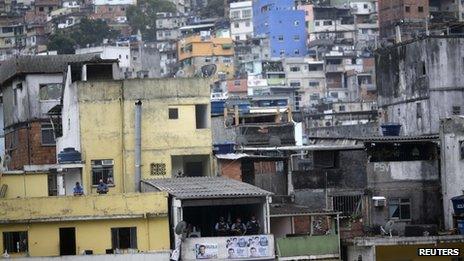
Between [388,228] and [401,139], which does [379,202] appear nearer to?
[388,228]

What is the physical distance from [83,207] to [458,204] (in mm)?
11516

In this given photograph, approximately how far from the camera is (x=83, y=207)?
3812 cm

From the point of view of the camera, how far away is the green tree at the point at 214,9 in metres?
160

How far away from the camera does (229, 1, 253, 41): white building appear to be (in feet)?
470

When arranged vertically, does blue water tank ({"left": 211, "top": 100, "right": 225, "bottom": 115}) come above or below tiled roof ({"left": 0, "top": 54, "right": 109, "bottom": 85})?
below

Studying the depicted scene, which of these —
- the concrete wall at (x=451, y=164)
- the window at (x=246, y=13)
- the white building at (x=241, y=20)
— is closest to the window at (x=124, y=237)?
the concrete wall at (x=451, y=164)

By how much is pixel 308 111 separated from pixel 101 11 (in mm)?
57507

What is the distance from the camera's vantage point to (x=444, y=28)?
59.1 meters

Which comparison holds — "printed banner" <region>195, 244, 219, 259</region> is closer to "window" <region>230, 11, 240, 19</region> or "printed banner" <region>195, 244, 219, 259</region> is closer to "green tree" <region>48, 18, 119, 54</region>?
"green tree" <region>48, 18, 119, 54</region>

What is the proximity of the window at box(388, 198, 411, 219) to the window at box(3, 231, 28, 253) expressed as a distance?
464 inches

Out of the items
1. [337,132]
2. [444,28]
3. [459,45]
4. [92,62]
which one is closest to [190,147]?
[92,62]

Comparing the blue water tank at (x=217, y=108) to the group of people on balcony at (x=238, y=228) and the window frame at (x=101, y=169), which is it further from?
the group of people on balcony at (x=238, y=228)

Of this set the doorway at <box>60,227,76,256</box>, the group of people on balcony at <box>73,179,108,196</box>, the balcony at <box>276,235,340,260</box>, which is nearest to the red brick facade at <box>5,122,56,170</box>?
the group of people on balcony at <box>73,179,108,196</box>

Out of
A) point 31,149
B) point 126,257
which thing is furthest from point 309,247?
point 31,149
